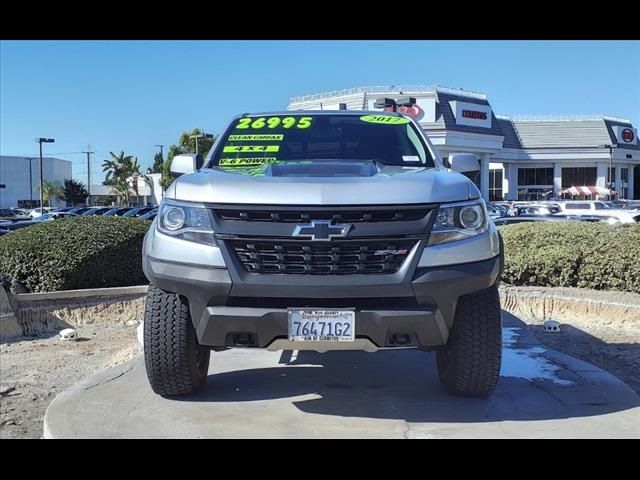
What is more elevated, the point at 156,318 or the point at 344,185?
the point at 344,185

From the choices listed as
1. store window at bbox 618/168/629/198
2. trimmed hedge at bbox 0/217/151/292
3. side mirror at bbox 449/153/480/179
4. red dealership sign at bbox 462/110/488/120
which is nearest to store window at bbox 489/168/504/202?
store window at bbox 618/168/629/198

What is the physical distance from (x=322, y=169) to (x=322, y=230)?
69 centimetres

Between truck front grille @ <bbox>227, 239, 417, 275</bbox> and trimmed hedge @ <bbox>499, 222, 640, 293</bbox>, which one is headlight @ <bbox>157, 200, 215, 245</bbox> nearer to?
truck front grille @ <bbox>227, 239, 417, 275</bbox>

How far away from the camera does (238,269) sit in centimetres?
343

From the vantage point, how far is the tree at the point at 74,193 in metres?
76.6

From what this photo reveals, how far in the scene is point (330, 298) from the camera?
3408mm

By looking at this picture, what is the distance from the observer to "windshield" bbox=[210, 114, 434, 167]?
A: 4609mm

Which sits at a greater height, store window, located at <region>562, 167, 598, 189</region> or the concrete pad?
store window, located at <region>562, 167, 598, 189</region>

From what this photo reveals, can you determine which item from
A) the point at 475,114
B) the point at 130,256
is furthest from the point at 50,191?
the point at 130,256

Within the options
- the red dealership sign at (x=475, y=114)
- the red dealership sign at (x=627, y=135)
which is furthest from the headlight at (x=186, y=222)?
the red dealership sign at (x=627, y=135)
